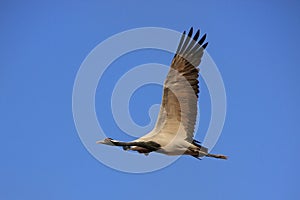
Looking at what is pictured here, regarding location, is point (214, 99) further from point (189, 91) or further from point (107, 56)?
point (107, 56)

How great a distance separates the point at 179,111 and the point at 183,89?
1.98 feet

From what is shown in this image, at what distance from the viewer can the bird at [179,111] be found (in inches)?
795

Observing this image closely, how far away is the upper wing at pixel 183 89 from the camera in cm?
2017

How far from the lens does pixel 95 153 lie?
2083 cm

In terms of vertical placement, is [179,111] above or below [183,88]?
below

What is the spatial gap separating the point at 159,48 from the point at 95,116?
2.73m

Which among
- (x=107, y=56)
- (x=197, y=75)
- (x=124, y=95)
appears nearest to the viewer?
(x=197, y=75)

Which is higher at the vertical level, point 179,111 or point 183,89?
point 183,89

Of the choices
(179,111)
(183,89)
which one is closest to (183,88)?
(183,89)

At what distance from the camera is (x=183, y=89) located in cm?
2017

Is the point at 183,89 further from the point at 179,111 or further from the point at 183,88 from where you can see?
the point at 179,111

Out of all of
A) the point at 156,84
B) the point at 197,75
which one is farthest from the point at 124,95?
the point at 197,75

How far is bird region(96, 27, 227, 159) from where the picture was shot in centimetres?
2019

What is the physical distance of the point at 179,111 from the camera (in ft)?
66.6
